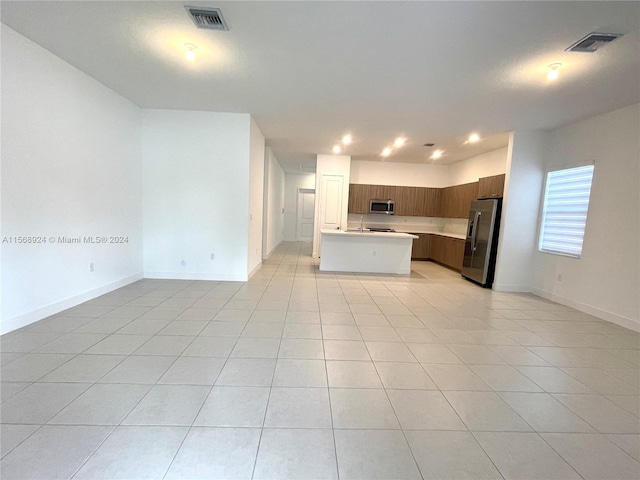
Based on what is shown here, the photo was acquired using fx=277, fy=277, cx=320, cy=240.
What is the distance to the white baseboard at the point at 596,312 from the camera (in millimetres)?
3412

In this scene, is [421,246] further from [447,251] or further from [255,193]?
[255,193]

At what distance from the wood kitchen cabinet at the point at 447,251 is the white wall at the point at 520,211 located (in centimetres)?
139

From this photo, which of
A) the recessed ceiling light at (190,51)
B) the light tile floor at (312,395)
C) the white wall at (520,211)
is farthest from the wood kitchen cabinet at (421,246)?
the recessed ceiling light at (190,51)

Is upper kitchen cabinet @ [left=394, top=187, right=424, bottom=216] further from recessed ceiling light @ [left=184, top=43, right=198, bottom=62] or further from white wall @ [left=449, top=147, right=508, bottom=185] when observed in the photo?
recessed ceiling light @ [left=184, top=43, right=198, bottom=62]

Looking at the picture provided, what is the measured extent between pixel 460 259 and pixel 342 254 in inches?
111

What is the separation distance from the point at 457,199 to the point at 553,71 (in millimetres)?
4594

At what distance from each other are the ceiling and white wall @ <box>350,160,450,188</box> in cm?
358

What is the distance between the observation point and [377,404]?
1.86 meters

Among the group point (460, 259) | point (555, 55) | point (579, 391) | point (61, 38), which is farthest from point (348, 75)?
point (460, 259)

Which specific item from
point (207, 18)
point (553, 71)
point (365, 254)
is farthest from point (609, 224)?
point (207, 18)

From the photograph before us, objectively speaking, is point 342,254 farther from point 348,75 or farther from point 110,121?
point 110,121

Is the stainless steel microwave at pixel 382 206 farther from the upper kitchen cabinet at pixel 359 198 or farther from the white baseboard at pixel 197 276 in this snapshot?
the white baseboard at pixel 197 276

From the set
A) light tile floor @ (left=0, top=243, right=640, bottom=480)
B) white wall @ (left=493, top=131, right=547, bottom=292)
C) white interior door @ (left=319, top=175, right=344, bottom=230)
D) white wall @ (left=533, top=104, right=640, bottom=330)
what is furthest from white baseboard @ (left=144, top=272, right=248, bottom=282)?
white wall @ (left=533, top=104, right=640, bottom=330)

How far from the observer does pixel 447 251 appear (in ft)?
23.3
